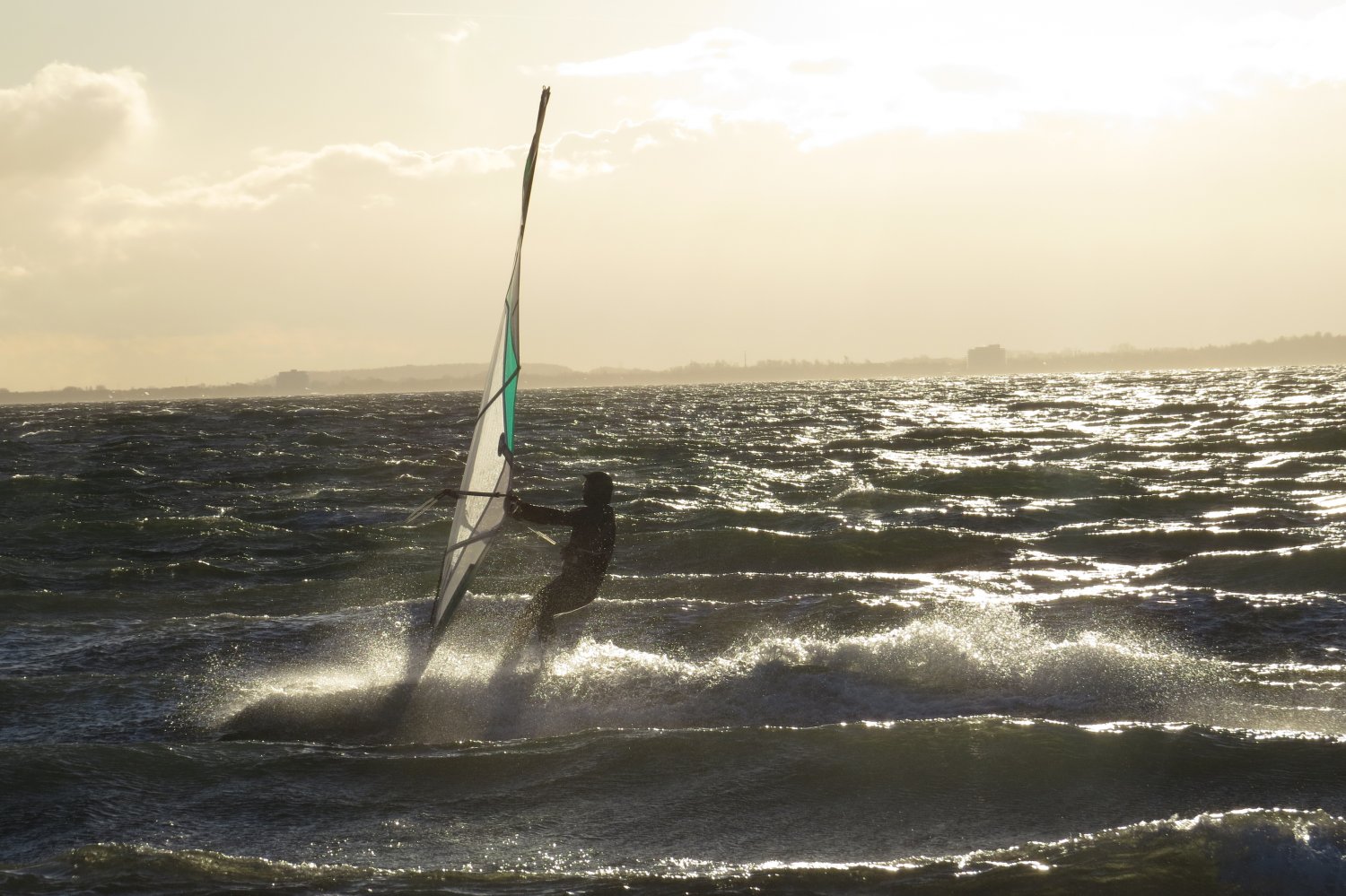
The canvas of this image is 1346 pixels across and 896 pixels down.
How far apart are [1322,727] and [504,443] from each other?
6.84 m

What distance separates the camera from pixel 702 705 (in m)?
9.88

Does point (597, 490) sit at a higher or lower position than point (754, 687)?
higher

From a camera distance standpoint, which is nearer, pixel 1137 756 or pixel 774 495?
pixel 1137 756

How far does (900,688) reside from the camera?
10.3 metres

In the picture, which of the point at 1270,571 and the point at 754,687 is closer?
the point at 754,687

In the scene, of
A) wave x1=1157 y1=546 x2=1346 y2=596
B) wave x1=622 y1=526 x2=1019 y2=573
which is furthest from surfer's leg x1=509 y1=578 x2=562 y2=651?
wave x1=1157 y1=546 x2=1346 y2=596

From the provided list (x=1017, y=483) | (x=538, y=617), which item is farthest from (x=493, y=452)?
(x=1017, y=483)

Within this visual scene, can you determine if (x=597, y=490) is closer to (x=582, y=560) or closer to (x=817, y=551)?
(x=582, y=560)

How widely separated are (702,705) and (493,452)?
2818 millimetres

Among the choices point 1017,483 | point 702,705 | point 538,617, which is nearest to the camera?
point 702,705

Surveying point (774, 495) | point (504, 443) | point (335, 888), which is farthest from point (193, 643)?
point (774, 495)

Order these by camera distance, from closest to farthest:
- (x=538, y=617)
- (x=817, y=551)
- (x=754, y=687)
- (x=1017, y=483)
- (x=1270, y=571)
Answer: (x=754, y=687), (x=538, y=617), (x=1270, y=571), (x=817, y=551), (x=1017, y=483)

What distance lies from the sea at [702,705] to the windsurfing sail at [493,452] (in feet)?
4.42

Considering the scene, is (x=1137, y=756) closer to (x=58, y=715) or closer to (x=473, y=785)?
(x=473, y=785)
